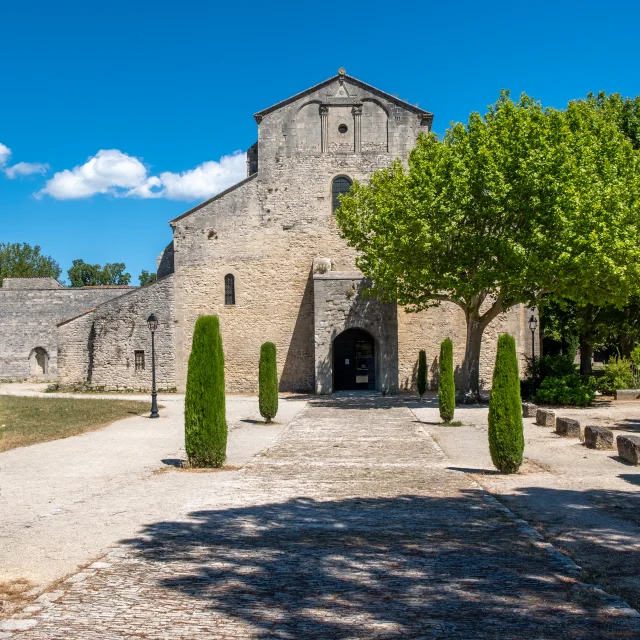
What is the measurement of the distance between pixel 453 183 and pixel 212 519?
50.2ft

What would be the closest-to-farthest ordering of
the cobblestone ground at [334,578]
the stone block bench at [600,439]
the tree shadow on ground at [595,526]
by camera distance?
the cobblestone ground at [334,578]
the tree shadow on ground at [595,526]
the stone block bench at [600,439]

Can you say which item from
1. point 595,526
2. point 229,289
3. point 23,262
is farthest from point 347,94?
point 23,262

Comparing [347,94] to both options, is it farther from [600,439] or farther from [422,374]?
[600,439]

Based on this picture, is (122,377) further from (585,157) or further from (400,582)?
(400,582)

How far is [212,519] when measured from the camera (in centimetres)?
769

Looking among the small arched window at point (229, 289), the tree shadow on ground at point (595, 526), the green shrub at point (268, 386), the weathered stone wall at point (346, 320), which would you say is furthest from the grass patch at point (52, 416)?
the tree shadow on ground at point (595, 526)

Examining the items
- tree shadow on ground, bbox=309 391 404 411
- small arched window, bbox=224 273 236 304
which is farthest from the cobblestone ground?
small arched window, bbox=224 273 236 304

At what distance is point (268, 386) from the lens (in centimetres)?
1831

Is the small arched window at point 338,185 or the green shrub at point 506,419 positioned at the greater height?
the small arched window at point 338,185

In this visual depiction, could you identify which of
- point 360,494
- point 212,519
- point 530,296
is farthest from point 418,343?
point 212,519

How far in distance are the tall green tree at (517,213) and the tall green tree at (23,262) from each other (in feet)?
199

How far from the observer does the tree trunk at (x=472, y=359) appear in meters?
23.1

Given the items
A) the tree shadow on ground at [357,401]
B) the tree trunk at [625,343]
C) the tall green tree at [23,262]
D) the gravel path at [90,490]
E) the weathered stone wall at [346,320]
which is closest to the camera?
the gravel path at [90,490]

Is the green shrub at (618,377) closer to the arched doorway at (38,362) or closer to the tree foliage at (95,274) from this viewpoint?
the arched doorway at (38,362)
